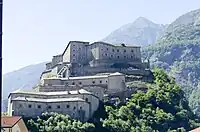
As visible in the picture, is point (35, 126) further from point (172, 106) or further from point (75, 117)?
point (172, 106)

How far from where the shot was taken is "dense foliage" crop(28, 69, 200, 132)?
120m

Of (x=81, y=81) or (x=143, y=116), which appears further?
(x=81, y=81)

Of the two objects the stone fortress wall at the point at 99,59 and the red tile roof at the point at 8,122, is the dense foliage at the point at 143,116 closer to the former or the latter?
the stone fortress wall at the point at 99,59

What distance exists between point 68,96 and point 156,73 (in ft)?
125

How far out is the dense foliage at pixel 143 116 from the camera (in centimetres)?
11988

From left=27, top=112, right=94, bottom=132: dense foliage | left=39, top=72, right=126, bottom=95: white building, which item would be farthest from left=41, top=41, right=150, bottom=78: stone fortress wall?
left=27, top=112, right=94, bottom=132: dense foliage

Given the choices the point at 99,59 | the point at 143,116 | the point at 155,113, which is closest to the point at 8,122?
the point at 143,116

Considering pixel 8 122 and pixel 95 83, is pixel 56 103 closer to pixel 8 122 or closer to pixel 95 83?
pixel 95 83

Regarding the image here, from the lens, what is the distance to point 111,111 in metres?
131

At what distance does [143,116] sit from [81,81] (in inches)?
699

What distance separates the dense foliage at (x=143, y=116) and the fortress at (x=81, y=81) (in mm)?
3102

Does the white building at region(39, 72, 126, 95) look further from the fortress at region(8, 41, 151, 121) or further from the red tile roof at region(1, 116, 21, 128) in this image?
the red tile roof at region(1, 116, 21, 128)

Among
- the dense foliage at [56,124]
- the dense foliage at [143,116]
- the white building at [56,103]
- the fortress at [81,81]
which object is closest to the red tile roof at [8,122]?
the dense foliage at [56,124]

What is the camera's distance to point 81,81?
13988cm
